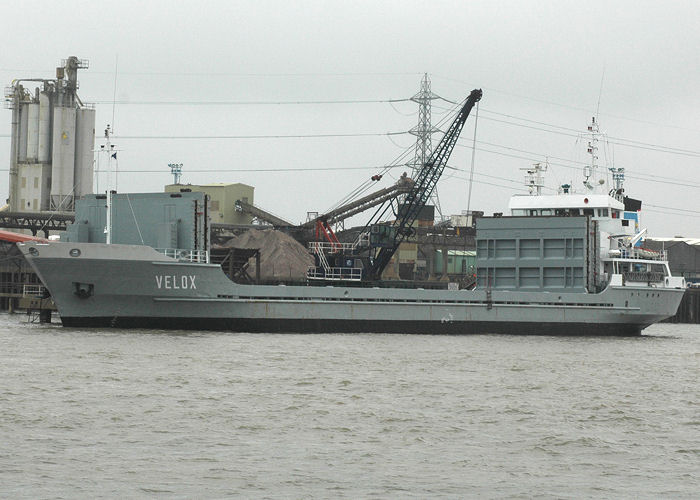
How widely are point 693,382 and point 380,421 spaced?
12.5m

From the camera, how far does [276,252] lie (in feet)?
242

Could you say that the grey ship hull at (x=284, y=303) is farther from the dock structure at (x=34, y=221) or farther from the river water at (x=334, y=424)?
the dock structure at (x=34, y=221)

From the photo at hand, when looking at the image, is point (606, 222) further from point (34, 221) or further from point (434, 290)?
point (34, 221)

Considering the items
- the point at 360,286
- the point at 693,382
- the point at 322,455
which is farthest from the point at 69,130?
the point at 322,455

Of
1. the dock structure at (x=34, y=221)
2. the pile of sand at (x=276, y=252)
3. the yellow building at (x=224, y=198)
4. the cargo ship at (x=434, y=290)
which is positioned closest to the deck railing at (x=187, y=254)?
the cargo ship at (x=434, y=290)

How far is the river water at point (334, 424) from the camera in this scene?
16.4 m

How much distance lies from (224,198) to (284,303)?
44578 millimetres

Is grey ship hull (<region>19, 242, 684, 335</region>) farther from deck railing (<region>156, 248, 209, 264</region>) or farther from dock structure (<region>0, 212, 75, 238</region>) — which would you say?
dock structure (<region>0, 212, 75, 238</region>)

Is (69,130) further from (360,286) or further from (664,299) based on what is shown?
(664,299)

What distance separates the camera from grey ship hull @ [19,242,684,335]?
40.9 meters

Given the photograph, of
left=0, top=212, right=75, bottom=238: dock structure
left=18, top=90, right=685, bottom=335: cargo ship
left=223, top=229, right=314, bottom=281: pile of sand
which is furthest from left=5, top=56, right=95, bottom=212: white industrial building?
left=18, top=90, right=685, bottom=335: cargo ship

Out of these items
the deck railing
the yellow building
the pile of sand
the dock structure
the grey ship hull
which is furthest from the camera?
the yellow building

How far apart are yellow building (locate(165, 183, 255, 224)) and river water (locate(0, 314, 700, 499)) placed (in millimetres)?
52244

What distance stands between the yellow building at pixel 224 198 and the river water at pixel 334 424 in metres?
52.2
